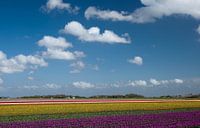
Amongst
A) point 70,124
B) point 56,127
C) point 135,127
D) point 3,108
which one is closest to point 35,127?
point 56,127

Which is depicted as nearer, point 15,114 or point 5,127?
point 5,127

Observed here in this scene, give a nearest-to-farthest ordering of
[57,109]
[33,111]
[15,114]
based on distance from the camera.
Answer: [15,114] → [33,111] → [57,109]

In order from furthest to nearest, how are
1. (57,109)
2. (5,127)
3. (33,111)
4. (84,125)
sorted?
(57,109), (33,111), (84,125), (5,127)

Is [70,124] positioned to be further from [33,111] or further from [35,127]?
[33,111]

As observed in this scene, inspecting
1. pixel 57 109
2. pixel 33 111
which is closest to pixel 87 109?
pixel 57 109

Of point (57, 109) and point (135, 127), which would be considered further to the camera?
point (57, 109)

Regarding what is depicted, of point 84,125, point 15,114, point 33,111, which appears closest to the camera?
point 84,125

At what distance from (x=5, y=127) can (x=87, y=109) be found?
2503cm

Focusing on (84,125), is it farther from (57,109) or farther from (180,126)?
(57,109)

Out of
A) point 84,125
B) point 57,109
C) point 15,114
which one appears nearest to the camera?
point 84,125

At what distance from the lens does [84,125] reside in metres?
26.7

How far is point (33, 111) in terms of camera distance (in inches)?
1738

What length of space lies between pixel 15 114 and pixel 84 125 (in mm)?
16401

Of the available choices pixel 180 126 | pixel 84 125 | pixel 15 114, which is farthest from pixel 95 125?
pixel 15 114
